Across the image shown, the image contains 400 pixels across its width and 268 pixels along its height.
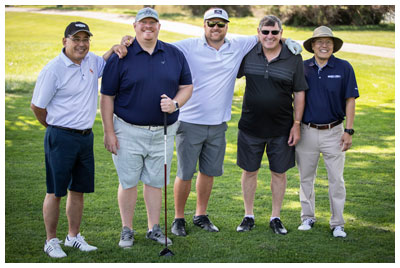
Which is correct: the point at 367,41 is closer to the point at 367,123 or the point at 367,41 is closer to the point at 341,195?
A: the point at 367,123

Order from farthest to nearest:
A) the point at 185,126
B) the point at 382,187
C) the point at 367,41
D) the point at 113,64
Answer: the point at 367,41 < the point at 382,187 < the point at 185,126 < the point at 113,64

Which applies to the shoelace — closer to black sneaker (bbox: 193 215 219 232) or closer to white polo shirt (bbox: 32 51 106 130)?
black sneaker (bbox: 193 215 219 232)

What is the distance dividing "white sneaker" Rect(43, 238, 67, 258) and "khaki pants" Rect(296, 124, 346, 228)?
206 centimetres

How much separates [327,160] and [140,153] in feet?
5.19

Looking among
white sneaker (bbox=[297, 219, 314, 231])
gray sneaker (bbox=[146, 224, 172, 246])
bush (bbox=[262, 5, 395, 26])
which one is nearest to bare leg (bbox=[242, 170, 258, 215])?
white sneaker (bbox=[297, 219, 314, 231])

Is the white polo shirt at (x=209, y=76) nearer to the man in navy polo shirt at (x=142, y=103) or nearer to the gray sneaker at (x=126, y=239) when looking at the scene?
the man in navy polo shirt at (x=142, y=103)

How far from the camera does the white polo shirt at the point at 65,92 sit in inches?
152

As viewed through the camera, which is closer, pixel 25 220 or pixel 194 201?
pixel 25 220

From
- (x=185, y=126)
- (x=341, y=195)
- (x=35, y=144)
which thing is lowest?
(x=35, y=144)

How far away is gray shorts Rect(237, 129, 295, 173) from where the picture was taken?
4645 mm

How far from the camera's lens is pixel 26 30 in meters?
16.4
